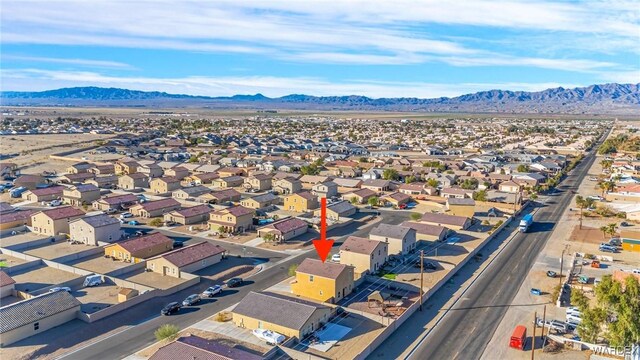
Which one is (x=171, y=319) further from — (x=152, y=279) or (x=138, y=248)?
(x=138, y=248)

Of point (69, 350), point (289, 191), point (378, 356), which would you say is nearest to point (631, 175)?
point (289, 191)

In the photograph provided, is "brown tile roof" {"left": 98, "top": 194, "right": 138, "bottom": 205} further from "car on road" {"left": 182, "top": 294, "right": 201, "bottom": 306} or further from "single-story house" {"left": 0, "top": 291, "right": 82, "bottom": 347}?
"car on road" {"left": 182, "top": 294, "right": 201, "bottom": 306}

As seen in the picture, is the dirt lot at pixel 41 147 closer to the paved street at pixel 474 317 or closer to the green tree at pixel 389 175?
the green tree at pixel 389 175

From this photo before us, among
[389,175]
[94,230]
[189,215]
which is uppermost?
[389,175]

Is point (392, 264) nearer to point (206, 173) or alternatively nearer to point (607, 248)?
point (607, 248)

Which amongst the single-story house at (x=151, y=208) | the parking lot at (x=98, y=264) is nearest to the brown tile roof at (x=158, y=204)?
the single-story house at (x=151, y=208)

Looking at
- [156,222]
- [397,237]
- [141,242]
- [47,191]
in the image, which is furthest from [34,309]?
[47,191]
